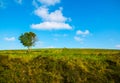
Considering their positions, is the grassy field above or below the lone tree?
below

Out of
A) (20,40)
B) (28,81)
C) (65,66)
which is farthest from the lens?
(20,40)

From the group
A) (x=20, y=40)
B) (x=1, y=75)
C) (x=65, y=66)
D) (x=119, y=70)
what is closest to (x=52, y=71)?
(x=65, y=66)

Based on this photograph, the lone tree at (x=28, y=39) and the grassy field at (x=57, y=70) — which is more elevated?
the lone tree at (x=28, y=39)

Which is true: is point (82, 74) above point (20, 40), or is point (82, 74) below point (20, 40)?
below

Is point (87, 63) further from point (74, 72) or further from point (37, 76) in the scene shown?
point (37, 76)

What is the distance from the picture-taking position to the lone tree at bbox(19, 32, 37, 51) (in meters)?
83.4

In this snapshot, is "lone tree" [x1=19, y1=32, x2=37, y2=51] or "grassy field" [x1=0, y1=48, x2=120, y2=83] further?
"lone tree" [x1=19, y1=32, x2=37, y2=51]

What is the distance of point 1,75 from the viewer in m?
20.0

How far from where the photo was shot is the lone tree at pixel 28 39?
8338 cm

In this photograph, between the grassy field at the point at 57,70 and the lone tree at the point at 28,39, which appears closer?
the grassy field at the point at 57,70

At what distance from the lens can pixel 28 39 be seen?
8344 cm

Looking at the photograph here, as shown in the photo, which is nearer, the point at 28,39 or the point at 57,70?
the point at 57,70

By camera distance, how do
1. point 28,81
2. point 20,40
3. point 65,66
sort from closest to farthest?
point 28,81 → point 65,66 → point 20,40

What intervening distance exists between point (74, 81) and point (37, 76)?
2.78 m
